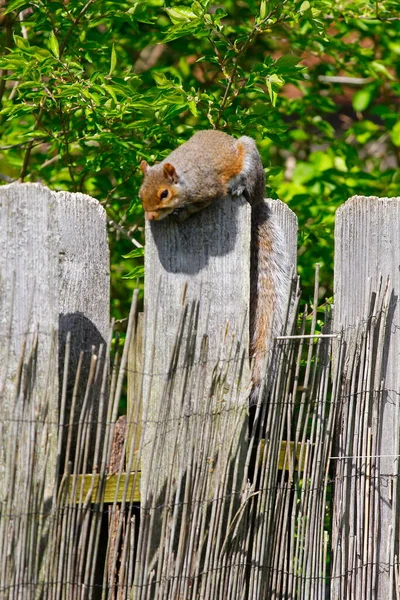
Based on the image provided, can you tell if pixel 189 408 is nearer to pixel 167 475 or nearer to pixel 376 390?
pixel 167 475

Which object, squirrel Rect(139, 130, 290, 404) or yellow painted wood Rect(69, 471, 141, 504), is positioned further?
squirrel Rect(139, 130, 290, 404)

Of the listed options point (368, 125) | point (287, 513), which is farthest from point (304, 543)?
point (368, 125)

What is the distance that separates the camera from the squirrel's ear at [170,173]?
10.5 ft

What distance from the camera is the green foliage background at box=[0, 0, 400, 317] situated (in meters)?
3.35

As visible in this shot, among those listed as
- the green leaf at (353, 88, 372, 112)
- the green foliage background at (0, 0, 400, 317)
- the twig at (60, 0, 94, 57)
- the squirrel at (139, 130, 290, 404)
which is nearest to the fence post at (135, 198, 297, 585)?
the squirrel at (139, 130, 290, 404)

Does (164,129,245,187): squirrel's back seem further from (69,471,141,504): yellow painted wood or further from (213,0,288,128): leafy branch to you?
(69,471,141,504): yellow painted wood

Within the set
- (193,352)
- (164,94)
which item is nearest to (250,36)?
(164,94)

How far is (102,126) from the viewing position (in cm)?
351

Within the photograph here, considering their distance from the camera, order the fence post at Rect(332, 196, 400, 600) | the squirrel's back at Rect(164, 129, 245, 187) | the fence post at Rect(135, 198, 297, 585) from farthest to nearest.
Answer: the squirrel's back at Rect(164, 129, 245, 187) → the fence post at Rect(332, 196, 400, 600) → the fence post at Rect(135, 198, 297, 585)

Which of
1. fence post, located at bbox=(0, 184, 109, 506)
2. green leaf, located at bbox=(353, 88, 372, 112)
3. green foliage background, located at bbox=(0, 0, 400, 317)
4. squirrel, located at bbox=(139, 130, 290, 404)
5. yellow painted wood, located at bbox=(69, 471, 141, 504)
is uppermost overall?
green leaf, located at bbox=(353, 88, 372, 112)

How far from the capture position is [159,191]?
10.1 ft

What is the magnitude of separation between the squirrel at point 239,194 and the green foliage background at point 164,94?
19 cm

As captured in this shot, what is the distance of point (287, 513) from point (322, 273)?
7.27ft

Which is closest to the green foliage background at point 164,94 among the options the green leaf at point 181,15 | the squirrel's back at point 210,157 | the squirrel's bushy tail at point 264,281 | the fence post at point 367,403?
the green leaf at point 181,15
